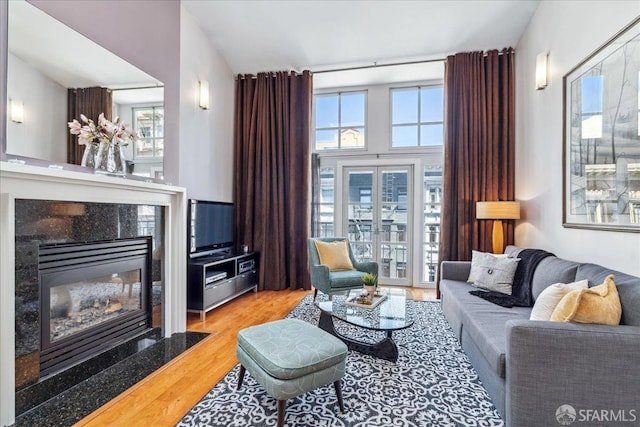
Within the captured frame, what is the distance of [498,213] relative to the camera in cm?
352

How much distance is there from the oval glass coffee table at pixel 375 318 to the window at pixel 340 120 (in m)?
2.88

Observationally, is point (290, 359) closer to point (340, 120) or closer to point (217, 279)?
point (217, 279)

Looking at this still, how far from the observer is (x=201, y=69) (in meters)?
3.83

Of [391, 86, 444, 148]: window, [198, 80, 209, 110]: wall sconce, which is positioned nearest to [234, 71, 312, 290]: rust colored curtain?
[198, 80, 209, 110]: wall sconce

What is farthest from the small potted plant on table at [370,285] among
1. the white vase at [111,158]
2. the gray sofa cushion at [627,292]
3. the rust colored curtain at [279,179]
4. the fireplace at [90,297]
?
the white vase at [111,158]

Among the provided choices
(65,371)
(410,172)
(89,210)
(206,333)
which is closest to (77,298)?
(65,371)

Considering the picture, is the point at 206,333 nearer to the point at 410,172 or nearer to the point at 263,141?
the point at 263,141

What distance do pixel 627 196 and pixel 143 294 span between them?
3.81 metres

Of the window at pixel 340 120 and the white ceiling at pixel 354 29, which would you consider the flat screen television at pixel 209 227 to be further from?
the white ceiling at pixel 354 29

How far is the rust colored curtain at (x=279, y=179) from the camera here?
14.9 feet

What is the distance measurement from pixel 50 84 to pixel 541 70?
4.25 meters

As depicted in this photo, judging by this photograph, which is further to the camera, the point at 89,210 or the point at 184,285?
the point at 184,285

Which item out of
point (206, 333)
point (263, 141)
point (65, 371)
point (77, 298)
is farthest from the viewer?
point (263, 141)

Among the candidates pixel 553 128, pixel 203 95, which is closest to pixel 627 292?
pixel 553 128
